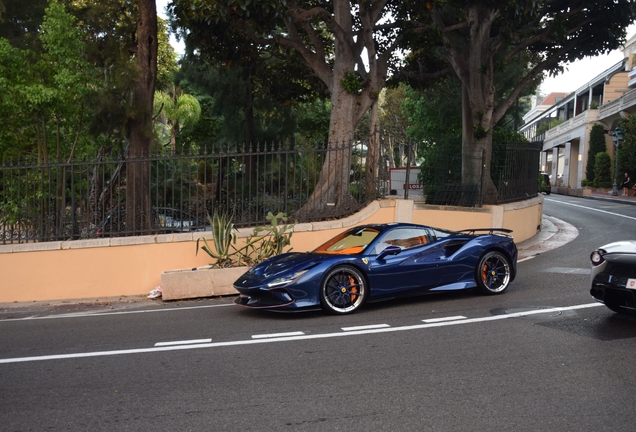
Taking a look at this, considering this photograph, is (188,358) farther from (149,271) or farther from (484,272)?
(149,271)

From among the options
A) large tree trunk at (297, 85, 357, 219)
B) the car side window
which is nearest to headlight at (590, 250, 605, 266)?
the car side window

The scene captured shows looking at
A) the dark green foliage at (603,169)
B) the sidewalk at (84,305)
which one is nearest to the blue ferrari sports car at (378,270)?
the sidewalk at (84,305)

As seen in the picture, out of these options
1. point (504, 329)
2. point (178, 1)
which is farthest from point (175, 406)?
point (178, 1)

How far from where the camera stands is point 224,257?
11.5 metres

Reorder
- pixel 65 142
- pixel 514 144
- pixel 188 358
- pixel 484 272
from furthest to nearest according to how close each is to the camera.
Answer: pixel 514 144 < pixel 65 142 < pixel 484 272 < pixel 188 358

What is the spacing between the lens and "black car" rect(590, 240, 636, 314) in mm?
7027

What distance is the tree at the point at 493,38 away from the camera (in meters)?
17.5

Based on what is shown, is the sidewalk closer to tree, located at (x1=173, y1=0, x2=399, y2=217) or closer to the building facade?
tree, located at (x1=173, y1=0, x2=399, y2=217)

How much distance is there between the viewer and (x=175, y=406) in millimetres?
4973

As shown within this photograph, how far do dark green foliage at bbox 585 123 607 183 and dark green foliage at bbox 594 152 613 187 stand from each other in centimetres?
267

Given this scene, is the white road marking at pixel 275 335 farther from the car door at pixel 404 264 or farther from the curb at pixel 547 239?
the curb at pixel 547 239

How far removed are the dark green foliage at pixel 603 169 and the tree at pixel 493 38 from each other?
30.5m

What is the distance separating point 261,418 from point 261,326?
3471 mm

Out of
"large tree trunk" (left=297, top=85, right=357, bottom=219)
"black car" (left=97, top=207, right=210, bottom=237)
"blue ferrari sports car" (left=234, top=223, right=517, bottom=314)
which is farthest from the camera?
"large tree trunk" (left=297, top=85, right=357, bottom=219)
